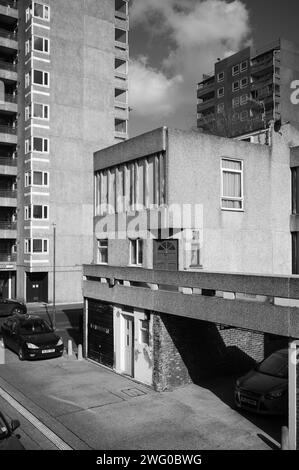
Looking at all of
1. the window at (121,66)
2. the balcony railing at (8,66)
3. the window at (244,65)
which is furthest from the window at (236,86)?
the balcony railing at (8,66)

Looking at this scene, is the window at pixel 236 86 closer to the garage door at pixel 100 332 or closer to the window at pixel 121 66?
the window at pixel 121 66

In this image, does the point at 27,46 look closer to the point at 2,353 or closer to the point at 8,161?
the point at 8,161

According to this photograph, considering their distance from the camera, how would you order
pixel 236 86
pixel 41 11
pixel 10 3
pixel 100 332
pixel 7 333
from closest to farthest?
pixel 100 332, pixel 7 333, pixel 41 11, pixel 10 3, pixel 236 86

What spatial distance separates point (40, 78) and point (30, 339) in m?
28.5

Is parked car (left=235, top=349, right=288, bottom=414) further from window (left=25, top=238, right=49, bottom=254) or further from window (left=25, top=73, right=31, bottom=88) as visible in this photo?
window (left=25, top=73, right=31, bottom=88)

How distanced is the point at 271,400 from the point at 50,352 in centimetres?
1058

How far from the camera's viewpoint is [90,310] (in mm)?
20172

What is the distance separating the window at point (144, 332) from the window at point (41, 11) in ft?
114

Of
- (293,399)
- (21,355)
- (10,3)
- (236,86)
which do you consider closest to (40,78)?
(10,3)

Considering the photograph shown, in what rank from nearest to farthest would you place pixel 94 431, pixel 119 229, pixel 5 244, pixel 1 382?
1. pixel 94 431
2. pixel 1 382
3. pixel 119 229
4. pixel 5 244

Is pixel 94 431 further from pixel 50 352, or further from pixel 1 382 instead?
pixel 50 352

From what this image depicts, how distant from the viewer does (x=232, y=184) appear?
58.9ft

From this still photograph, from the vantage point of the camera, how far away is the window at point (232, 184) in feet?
57.9
